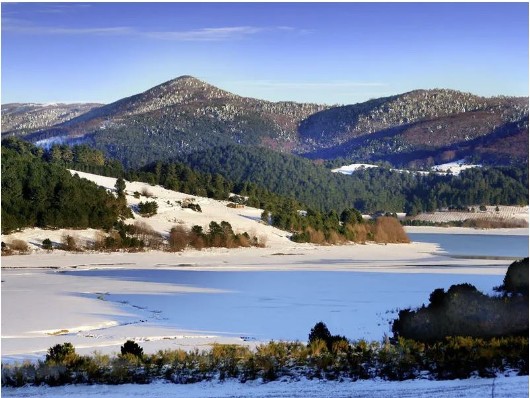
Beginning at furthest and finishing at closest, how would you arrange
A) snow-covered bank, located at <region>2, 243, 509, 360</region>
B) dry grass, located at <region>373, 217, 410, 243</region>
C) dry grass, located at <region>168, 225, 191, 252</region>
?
dry grass, located at <region>373, 217, 410, 243</region>, dry grass, located at <region>168, 225, 191, 252</region>, snow-covered bank, located at <region>2, 243, 509, 360</region>

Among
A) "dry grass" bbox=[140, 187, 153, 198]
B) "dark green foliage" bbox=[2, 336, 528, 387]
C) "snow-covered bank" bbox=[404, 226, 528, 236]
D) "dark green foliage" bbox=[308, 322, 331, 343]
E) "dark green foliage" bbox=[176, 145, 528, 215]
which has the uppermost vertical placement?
"dark green foliage" bbox=[176, 145, 528, 215]

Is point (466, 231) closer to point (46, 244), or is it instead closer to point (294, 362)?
point (46, 244)

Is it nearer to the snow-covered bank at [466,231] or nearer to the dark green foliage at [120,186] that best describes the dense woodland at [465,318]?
the dark green foliage at [120,186]

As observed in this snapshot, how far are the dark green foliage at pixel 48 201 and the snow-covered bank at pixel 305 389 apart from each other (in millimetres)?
24248

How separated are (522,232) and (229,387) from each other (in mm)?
47996

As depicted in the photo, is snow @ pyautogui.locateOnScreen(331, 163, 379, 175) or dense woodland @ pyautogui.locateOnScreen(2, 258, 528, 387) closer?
dense woodland @ pyautogui.locateOnScreen(2, 258, 528, 387)

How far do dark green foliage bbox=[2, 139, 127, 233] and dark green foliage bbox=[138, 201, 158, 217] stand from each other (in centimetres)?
155

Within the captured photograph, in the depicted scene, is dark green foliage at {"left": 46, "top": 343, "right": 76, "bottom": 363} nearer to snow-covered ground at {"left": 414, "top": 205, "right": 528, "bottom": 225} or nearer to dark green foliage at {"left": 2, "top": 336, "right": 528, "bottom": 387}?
dark green foliage at {"left": 2, "top": 336, "right": 528, "bottom": 387}

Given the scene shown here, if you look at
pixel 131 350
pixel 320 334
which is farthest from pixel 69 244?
pixel 320 334

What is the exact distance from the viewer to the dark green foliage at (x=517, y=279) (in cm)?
1748

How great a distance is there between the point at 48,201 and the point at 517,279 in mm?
24914

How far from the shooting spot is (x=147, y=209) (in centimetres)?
4234

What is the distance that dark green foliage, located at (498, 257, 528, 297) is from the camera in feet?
57.4

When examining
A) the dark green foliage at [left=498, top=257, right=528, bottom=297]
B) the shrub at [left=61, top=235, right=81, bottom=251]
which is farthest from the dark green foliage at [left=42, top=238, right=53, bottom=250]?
the dark green foliage at [left=498, top=257, right=528, bottom=297]
